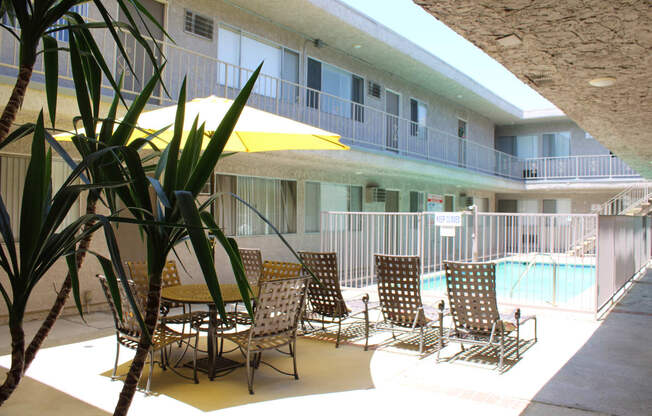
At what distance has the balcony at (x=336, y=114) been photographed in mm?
8445

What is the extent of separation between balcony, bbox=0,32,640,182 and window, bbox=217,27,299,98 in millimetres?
38

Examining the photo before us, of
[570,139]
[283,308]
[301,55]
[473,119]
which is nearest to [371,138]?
[301,55]

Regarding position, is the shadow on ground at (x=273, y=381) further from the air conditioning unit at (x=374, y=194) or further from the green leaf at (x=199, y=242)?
the air conditioning unit at (x=374, y=194)

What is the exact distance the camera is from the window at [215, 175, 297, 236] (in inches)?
423

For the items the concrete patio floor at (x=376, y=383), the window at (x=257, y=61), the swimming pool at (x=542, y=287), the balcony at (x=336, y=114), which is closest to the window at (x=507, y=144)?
the balcony at (x=336, y=114)

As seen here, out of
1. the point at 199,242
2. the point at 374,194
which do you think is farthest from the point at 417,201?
the point at 199,242

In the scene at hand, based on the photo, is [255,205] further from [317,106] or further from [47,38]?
[47,38]

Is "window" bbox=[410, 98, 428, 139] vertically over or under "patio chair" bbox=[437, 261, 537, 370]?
over

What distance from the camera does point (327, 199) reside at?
13.8m

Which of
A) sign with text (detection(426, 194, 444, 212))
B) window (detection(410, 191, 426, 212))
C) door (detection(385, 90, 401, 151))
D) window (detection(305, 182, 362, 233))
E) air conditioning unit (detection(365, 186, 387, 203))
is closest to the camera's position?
window (detection(305, 182, 362, 233))

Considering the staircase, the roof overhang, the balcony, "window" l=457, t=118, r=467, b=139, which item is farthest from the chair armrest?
"window" l=457, t=118, r=467, b=139

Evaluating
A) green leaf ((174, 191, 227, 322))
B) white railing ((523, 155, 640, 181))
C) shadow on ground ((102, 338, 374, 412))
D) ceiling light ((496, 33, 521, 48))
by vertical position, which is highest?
white railing ((523, 155, 640, 181))

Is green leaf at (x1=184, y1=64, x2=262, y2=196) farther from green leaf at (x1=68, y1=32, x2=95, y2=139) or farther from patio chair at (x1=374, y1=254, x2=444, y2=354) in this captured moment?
patio chair at (x1=374, y1=254, x2=444, y2=354)

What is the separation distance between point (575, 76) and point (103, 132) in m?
4.17
